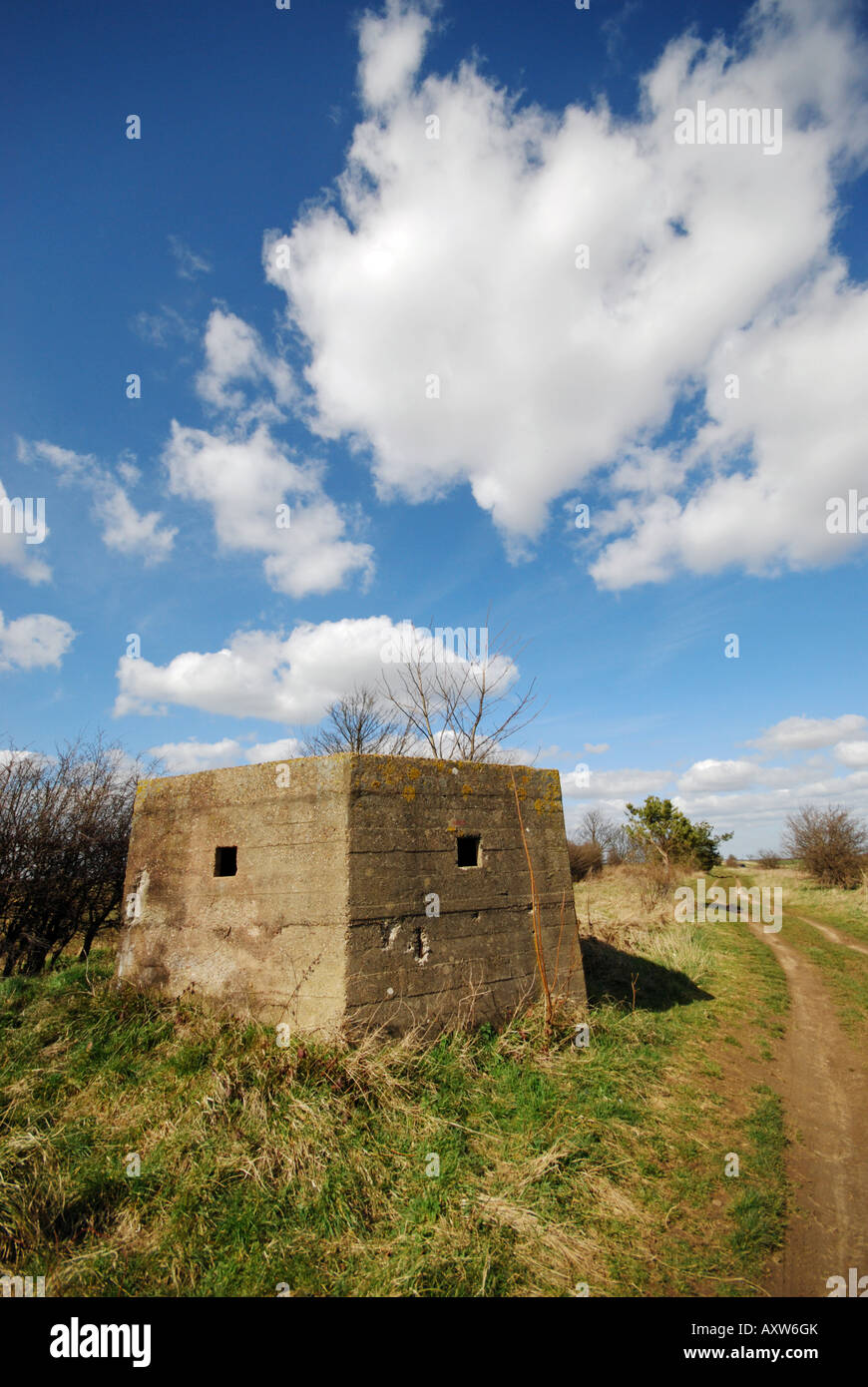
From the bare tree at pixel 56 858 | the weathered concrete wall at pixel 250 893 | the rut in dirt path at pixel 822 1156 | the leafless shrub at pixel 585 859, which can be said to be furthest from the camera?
the leafless shrub at pixel 585 859

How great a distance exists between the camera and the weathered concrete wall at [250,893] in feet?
17.7

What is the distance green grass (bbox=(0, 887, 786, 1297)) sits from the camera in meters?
3.38

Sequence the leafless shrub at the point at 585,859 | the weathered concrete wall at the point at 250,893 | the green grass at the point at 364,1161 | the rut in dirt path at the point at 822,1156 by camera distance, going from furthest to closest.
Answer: the leafless shrub at the point at 585,859 < the weathered concrete wall at the point at 250,893 < the rut in dirt path at the point at 822,1156 < the green grass at the point at 364,1161

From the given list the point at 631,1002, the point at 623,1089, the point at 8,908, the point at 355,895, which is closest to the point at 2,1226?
the point at 355,895

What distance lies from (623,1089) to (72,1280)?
438 cm

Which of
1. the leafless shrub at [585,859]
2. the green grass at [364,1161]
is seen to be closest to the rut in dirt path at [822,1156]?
the green grass at [364,1161]

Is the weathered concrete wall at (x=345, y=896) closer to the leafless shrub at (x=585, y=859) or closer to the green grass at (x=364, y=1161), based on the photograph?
the green grass at (x=364, y=1161)

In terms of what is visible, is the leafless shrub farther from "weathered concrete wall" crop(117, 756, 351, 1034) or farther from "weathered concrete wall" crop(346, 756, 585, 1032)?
"weathered concrete wall" crop(117, 756, 351, 1034)

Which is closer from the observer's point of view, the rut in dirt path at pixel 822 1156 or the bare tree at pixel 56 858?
the rut in dirt path at pixel 822 1156

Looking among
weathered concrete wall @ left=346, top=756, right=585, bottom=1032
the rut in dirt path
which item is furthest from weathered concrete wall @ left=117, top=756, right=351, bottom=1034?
the rut in dirt path

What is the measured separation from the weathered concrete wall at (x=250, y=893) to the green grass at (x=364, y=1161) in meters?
0.32

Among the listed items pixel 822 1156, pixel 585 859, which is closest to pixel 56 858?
pixel 822 1156
